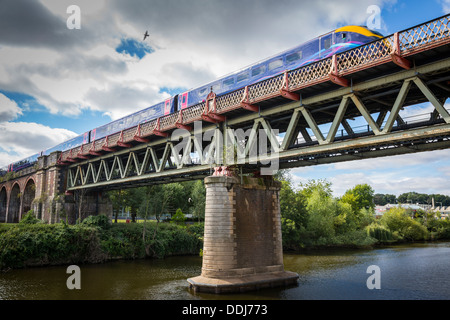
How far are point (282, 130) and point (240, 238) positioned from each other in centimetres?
795

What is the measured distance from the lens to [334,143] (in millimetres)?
14266

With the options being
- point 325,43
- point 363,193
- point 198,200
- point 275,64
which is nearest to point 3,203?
point 198,200

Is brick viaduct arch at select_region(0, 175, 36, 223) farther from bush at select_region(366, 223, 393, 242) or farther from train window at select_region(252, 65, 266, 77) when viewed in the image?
bush at select_region(366, 223, 393, 242)

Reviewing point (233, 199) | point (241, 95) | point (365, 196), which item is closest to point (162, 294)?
point (233, 199)

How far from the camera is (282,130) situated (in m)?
22.2

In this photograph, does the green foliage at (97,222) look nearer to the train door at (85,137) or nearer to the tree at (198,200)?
the train door at (85,137)

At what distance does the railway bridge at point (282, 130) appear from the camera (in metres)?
12.4

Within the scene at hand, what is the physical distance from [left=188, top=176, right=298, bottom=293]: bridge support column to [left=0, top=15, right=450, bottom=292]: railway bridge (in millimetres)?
50

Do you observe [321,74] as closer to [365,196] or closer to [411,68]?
[411,68]

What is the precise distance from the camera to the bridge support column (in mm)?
16906

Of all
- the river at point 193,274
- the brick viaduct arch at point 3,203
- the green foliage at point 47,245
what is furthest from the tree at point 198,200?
the brick viaduct arch at point 3,203

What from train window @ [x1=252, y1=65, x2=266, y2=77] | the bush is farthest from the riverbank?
train window @ [x1=252, y1=65, x2=266, y2=77]

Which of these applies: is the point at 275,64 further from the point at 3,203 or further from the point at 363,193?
the point at 363,193

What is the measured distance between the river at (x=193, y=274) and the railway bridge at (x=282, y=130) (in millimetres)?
1926
